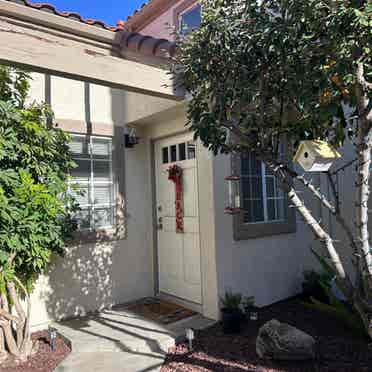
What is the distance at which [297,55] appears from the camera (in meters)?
2.26

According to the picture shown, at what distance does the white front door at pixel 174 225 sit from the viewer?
4676 millimetres

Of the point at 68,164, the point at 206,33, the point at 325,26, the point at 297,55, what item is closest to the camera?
the point at 325,26

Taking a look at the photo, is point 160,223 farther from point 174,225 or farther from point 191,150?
point 191,150

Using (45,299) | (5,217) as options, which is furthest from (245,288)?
(5,217)

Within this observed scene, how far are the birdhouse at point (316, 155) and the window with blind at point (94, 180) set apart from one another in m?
3.29

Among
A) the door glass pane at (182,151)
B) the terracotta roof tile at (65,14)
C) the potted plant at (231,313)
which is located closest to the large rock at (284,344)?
the potted plant at (231,313)

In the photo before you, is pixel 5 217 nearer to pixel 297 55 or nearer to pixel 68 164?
pixel 68 164

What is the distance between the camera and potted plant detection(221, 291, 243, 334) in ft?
12.5

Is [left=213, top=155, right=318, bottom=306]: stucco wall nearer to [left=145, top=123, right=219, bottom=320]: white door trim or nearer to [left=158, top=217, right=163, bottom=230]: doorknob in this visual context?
[left=145, top=123, right=219, bottom=320]: white door trim

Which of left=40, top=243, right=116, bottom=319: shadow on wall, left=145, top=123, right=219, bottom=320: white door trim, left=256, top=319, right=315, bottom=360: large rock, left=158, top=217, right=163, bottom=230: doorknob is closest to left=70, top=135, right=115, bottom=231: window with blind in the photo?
left=40, top=243, right=116, bottom=319: shadow on wall

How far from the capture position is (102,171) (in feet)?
16.4

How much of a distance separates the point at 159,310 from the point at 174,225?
1238mm

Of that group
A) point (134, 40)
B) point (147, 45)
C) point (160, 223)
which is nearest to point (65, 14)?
point (134, 40)

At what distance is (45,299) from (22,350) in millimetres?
868
